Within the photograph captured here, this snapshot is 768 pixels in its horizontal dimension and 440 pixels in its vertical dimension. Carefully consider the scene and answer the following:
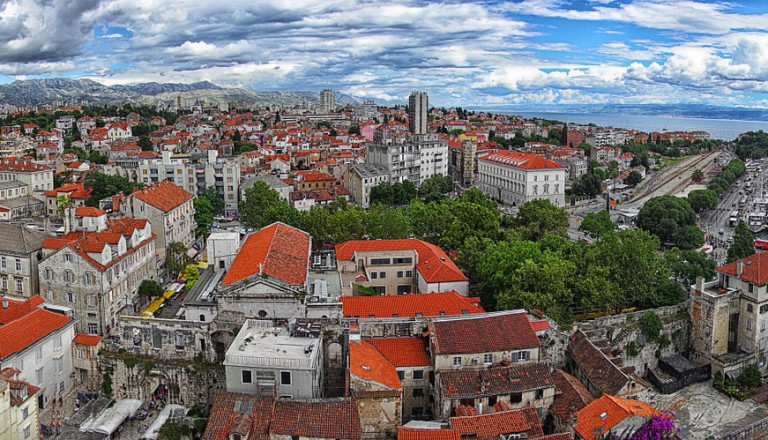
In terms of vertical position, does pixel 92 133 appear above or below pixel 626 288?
above

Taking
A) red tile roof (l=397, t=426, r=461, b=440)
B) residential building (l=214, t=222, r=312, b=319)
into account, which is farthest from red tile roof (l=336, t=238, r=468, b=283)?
red tile roof (l=397, t=426, r=461, b=440)

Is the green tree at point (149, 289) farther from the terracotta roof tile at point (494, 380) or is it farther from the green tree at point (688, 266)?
the green tree at point (688, 266)

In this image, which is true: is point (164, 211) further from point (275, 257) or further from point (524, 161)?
point (524, 161)

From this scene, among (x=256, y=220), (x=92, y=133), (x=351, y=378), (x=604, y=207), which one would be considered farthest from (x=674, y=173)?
(x=351, y=378)

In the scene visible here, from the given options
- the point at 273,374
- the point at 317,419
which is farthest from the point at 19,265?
the point at 317,419

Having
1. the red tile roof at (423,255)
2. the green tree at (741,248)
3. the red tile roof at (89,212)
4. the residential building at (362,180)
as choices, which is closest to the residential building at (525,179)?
the residential building at (362,180)

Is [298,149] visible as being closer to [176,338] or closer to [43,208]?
[43,208]

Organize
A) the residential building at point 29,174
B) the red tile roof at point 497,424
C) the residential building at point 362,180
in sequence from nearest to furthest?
the red tile roof at point 497,424 < the residential building at point 29,174 < the residential building at point 362,180
